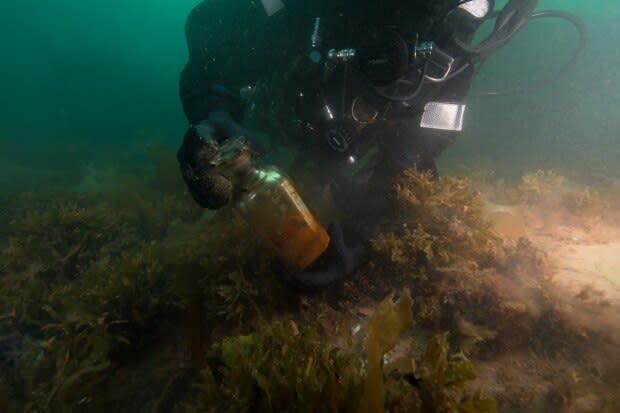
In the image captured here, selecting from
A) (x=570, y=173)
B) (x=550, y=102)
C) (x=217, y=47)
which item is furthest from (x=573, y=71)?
(x=217, y=47)

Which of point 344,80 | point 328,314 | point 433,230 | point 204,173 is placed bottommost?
point 433,230

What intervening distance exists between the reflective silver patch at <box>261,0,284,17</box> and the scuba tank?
2314 mm

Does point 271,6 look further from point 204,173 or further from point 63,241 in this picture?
point 63,241

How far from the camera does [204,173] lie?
7.07 feet

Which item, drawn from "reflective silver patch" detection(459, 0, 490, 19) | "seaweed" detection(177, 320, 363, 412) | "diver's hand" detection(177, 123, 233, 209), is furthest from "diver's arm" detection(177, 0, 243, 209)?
"reflective silver patch" detection(459, 0, 490, 19)

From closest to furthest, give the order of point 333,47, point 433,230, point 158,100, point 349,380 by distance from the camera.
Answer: point 349,380, point 433,230, point 333,47, point 158,100

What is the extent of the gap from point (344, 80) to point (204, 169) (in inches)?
68.9

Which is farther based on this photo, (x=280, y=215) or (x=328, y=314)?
(x=328, y=314)

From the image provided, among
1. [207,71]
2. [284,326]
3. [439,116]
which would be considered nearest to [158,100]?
[207,71]

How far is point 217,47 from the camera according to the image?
12.0 ft

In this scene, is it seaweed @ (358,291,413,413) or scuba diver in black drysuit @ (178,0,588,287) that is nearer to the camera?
seaweed @ (358,291,413,413)

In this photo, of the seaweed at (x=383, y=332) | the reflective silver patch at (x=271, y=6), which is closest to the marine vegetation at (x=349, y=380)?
the seaweed at (x=383, y=332)

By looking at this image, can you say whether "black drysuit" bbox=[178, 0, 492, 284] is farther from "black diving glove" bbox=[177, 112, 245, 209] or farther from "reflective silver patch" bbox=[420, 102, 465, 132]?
"black diving glove" bbox=[177, 112, 245, 209]

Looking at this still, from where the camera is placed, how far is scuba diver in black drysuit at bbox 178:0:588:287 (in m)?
2.54
